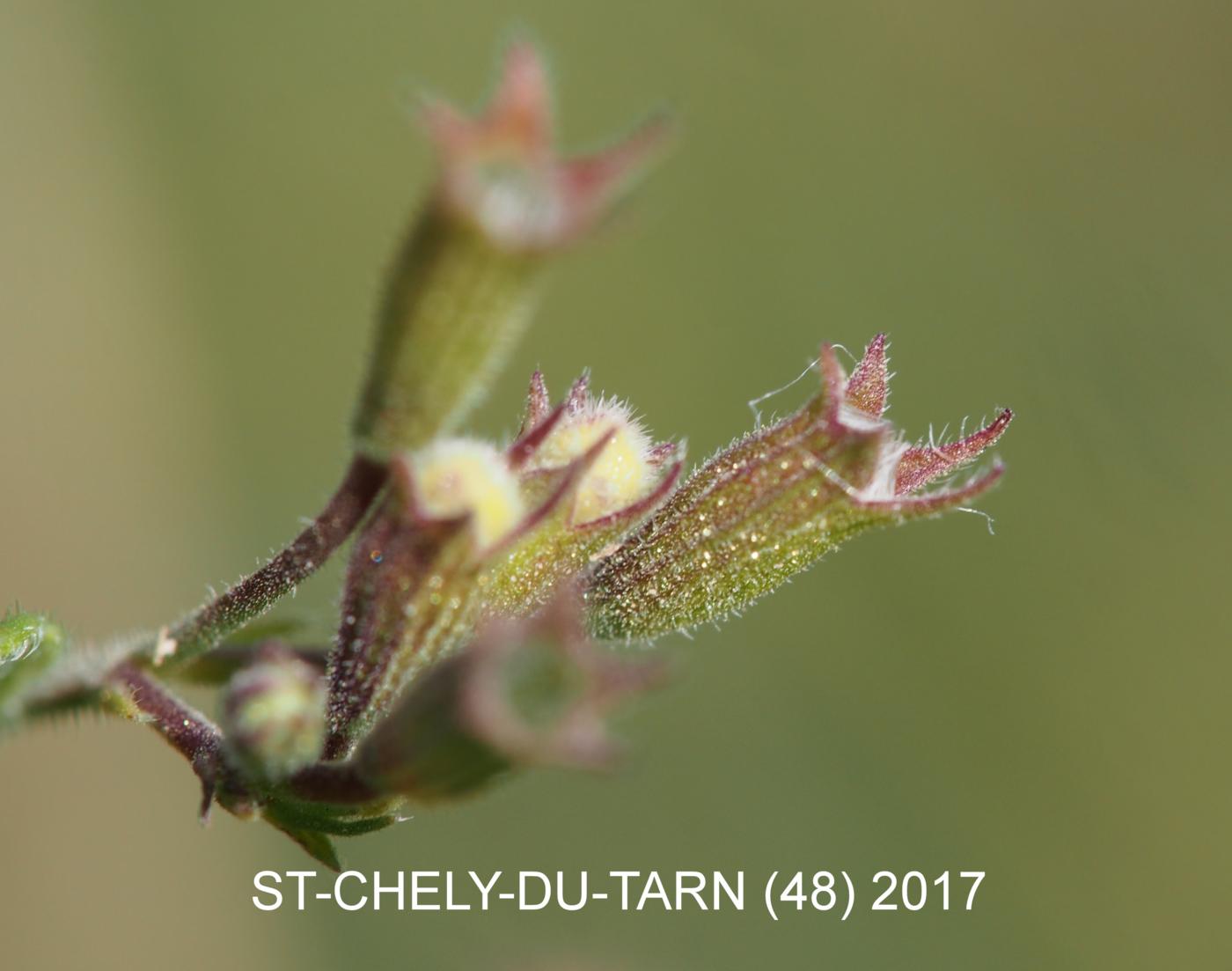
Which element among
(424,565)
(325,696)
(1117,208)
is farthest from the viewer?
(1117,208)

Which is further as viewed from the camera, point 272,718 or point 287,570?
point 287,570

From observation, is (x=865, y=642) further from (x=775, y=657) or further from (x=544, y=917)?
(x=544, y=917)

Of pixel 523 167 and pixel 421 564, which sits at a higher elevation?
pixel 523 167

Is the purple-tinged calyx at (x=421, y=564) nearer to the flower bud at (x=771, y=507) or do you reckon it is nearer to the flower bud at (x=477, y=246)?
the flower bud at (x=477, y=246)

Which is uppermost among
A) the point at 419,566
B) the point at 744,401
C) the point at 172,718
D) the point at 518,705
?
the point at 744,401

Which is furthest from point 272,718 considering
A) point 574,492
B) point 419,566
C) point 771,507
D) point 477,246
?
point 771,507

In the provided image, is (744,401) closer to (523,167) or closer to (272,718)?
(272,718)

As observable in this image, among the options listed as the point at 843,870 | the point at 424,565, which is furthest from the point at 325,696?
the point at 843,870
